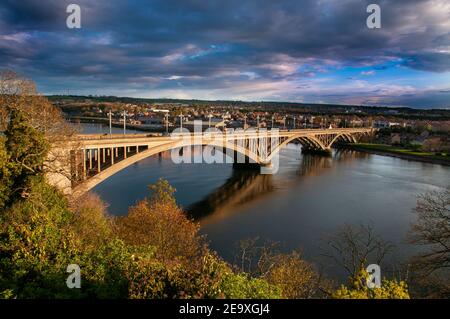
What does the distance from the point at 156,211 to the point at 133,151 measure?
389 inches

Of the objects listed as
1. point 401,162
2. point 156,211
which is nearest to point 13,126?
point 156,211

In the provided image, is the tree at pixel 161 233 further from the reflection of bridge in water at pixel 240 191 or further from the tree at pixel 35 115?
the reflection of bridge in water at pixel 240 191

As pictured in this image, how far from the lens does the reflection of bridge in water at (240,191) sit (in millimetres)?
25648

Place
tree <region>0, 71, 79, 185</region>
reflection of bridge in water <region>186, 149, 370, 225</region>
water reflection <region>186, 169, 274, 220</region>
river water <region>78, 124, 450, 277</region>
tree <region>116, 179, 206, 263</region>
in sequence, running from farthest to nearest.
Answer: water reflection <region>186, 169, 274, 220</region>
reflection of bridge in water <region>186, 149, 370, 225</region>
river water <region>78, 124, 450, 277</region>
tree <region>0, 71, 79, 185</region>
tree <region>116, 179, 206, 263</region>

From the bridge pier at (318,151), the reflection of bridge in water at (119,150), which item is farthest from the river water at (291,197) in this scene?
the bridge pier at (318,151)

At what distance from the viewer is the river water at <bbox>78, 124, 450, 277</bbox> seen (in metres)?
20.8

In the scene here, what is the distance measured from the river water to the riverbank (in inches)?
140

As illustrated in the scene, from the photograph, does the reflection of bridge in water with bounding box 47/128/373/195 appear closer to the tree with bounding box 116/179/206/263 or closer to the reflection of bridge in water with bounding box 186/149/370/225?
the reflection of bridge in water with bounding box 186/149/370/225

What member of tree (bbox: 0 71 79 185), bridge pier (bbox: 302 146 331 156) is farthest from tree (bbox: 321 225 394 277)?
bridge pier (bbox: 302 146 331 156)

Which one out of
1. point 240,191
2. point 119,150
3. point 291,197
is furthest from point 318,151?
point 119,150

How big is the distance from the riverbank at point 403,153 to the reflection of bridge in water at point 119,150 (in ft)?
67.5

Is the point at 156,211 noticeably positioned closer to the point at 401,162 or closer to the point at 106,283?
the point at 106,283

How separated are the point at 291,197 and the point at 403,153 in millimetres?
37710

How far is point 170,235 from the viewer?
1500 cm
